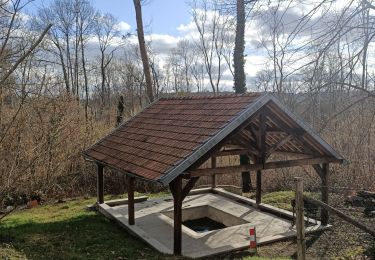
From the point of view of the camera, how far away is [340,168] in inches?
559

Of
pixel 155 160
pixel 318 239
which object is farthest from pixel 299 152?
pixel 155 160

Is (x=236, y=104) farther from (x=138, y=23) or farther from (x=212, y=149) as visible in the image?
(x=138, y=23)

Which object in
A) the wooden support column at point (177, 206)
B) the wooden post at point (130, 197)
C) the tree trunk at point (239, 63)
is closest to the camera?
the wooden support column at point (177, 206)

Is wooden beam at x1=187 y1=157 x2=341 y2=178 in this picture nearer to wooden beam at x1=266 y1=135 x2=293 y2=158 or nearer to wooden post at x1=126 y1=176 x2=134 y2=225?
wooden beam at x1=266 y1=135 x2=293 y2=158

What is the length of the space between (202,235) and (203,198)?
3.43 metres

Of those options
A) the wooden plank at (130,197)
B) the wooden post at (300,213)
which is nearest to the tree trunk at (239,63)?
the wooden plank at (130,197)

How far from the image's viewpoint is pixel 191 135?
8.45 meters

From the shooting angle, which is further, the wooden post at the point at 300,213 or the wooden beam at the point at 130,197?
the wooden beam at the point at 130,197

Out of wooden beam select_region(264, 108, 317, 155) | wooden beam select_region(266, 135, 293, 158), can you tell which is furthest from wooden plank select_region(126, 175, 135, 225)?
wooden beam select_region(264, 108, 317, 155)

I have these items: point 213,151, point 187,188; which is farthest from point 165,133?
point 187,188

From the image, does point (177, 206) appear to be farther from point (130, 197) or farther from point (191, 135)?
point (130, 197)

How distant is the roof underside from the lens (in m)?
7.77

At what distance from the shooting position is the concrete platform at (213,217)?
27.4ft

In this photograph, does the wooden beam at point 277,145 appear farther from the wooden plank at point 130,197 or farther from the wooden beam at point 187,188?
the wooden plank at point 130,197
